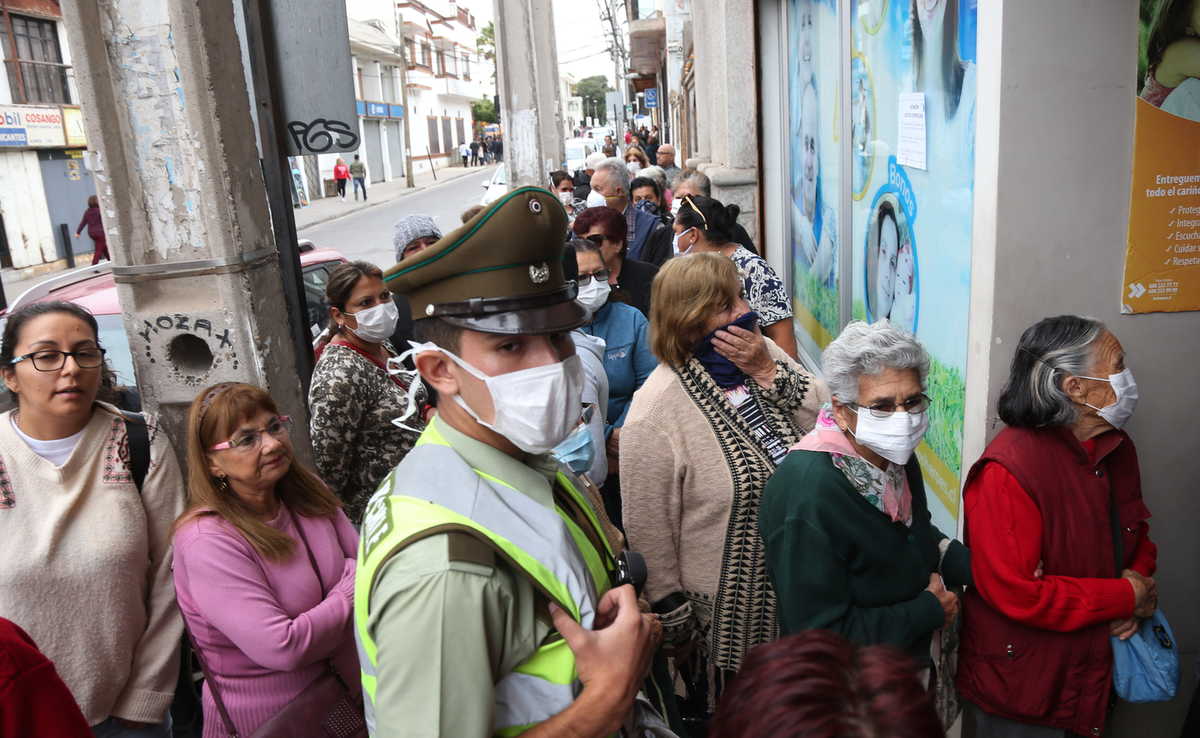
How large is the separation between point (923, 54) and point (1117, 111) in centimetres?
131

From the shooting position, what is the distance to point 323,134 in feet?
11.1

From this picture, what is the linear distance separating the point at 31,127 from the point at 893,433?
79.9 feet

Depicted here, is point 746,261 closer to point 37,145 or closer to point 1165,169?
point 1165,169

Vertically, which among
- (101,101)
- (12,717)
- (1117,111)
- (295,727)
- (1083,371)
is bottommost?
(295,727)

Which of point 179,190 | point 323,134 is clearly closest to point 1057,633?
point 323,134

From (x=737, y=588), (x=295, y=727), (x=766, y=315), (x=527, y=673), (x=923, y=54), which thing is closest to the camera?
(x=527, y=673)

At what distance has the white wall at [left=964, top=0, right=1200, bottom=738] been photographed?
113 inches

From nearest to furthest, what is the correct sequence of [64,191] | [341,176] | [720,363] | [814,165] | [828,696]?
1. [828,696]
2. [720,363]
3. [814,165]
4. [64,191]
5. [341,176]

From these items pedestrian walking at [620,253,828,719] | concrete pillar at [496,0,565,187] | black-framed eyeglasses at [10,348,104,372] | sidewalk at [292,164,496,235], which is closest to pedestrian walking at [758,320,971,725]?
pedestrian walking at [620,253,828,719]

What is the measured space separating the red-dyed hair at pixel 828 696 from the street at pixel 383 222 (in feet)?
53.3

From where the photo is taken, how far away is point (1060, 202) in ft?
9.81

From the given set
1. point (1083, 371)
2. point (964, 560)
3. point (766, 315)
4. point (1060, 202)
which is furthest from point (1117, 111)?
point (766, 315)

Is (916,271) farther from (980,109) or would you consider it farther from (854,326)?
(854,326)

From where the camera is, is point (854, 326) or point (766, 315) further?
point (766, 315)
